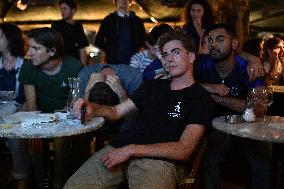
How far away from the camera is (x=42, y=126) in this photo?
294cm

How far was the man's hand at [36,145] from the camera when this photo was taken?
367cm

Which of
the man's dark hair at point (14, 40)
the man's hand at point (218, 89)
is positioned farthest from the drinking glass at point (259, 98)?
the man's dark hair at point (14, 40)

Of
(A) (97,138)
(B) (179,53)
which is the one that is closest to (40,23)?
(A) (97,138)

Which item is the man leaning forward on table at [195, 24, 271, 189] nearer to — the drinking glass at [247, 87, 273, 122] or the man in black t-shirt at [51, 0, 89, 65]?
the drinking glass at [247, 87, 273, 122]

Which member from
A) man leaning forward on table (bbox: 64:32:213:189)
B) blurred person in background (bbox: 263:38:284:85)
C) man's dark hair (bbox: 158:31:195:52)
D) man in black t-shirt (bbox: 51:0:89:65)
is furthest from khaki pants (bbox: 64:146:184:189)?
man in black t-shirt (bbox: 51:0:89:65)

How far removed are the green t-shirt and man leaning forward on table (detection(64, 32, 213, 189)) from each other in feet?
2.46

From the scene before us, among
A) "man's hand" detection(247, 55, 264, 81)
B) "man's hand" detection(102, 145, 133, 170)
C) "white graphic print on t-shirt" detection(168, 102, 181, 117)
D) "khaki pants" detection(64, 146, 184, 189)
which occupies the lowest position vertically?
"khaki pants" detection(64, 146, 184, 189)

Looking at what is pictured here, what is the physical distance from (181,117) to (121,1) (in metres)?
2.84

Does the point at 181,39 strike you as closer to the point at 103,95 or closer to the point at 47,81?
the point at 103,95

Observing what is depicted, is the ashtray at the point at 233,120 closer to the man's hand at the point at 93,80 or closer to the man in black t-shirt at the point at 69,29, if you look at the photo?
the man's hand at the point at 93,80

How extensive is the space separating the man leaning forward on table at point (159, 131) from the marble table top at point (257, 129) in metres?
0.21

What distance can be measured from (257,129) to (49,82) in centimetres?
185

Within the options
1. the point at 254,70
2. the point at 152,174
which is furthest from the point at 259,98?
the point at 152,174

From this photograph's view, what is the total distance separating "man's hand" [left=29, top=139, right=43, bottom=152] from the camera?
367 cm
